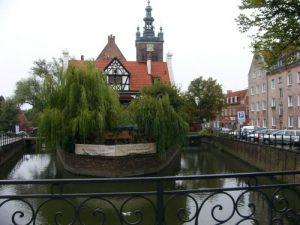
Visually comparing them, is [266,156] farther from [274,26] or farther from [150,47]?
[150,47]

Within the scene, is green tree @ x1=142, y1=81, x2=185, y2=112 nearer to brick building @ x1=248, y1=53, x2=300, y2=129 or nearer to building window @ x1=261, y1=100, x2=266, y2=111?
brick building @ x1=248, y1=53, x2=300, y2=129

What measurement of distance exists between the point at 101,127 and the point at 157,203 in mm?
19067

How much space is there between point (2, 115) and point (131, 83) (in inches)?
1368

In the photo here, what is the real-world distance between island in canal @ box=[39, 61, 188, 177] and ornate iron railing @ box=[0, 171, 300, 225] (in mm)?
3858

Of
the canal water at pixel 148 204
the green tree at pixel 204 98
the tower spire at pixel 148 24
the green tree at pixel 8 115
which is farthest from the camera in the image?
the tower spire at pixel 148 24

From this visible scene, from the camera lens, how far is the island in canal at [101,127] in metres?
22.5

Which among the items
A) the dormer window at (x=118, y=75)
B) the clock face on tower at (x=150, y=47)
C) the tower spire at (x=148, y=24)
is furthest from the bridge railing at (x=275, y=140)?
the tower spire at (x=148, y=24)

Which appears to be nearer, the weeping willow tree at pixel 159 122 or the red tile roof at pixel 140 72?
the weeping willow tree at pixel 159 122

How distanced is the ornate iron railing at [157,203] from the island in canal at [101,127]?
3858 mm

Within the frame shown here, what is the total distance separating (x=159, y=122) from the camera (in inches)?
952

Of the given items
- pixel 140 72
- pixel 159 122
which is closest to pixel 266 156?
pixel 159 122

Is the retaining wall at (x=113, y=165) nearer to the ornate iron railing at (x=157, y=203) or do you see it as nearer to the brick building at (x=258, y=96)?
the ornate iron railing at (x=157, y=203)

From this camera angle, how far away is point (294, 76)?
4419 centimetres

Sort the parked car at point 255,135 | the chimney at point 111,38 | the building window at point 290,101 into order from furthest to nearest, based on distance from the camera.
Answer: the chimney at point 111,38, the building window at point 290,101, the parked car at point 255,135
